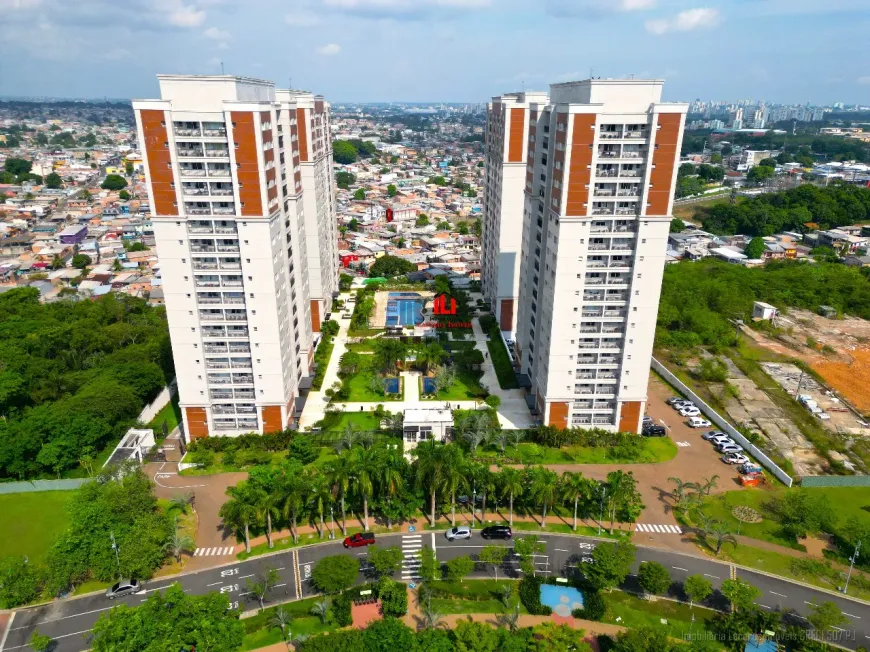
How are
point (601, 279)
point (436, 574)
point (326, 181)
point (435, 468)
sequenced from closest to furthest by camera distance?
point (436, 574) < point (435, 468) < point (601, 279) < point (326, 181)

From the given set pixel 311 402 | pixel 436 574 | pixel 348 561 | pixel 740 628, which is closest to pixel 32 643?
pixel 348 561

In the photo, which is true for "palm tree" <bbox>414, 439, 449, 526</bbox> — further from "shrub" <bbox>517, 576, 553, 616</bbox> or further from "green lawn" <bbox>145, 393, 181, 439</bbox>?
"green lawn" <bbox>145, 393, 181, 439</bbox>

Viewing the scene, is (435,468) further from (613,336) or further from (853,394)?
(853,394)

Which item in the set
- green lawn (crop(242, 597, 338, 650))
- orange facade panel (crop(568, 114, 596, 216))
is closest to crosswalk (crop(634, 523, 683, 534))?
green lawn (crop(242, 597, 338, 650))

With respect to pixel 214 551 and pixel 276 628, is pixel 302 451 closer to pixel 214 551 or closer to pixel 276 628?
pixel 214 551

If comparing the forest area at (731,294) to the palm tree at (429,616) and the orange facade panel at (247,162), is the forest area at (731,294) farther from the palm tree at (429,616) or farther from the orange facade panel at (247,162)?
the orange facade panel at (247,162)

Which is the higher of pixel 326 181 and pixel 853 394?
pixel 326 181

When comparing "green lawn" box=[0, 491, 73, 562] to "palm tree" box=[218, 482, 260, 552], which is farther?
"green lawn" box=[0, 491, 73, 562]
